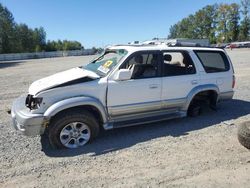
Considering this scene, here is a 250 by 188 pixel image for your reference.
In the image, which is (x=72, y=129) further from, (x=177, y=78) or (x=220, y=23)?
(x=220, y=23)

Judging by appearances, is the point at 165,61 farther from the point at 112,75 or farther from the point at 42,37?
the point at 42,37

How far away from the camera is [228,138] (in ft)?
17.1

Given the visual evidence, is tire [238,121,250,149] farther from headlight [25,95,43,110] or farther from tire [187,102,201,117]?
headlight [25,95,43,110]

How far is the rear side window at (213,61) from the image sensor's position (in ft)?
20.8

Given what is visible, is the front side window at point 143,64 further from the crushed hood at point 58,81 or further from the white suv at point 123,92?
the crushed hood at point 58,81

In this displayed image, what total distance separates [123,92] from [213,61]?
8.91ft

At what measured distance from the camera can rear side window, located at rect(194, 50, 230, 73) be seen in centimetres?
634

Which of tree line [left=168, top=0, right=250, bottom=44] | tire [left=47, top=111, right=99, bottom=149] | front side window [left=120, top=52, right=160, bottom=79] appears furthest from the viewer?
tree line [left=168, top=0, right=250, bottom=44]

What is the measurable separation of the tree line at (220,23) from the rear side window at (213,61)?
89811mm

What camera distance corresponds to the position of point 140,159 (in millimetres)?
4449

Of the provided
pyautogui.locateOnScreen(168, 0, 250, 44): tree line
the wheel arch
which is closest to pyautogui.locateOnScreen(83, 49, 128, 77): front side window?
the wheel arch

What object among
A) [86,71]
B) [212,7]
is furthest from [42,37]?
[86,71]

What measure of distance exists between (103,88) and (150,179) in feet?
6.35

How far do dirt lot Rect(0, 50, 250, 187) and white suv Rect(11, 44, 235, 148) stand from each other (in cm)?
35
